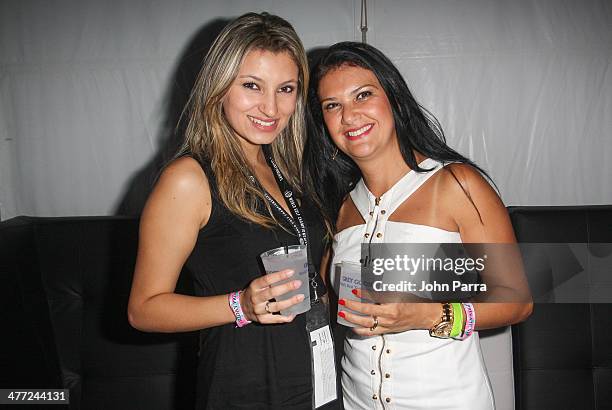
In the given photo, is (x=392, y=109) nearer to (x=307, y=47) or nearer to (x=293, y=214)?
(x=293, y=214)

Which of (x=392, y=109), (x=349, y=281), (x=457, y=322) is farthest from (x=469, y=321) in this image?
(x=392, y=109)

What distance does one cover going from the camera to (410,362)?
1616 mm

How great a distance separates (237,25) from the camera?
161 centimetres

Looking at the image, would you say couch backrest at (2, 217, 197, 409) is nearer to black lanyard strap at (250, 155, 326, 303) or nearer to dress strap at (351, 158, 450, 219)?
black lanyard strap at (250, 155, 326, 303)

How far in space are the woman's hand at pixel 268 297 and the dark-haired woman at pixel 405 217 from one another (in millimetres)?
416

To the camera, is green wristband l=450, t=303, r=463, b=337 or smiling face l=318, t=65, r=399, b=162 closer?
green wristband l=450, t=303, r=463, b=337

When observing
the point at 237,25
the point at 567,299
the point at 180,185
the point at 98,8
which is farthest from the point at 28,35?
the point at 567,299

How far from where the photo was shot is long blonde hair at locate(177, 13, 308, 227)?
1.54 m

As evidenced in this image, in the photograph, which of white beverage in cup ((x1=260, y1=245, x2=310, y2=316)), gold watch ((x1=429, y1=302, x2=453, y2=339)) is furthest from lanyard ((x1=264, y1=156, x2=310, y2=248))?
gold watch ((x1=429, y1=302, x2=453, y2=339))

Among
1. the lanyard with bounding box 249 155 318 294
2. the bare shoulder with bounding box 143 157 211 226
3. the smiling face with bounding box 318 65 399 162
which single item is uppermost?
the smiling face with bounding box 318 65 399 162

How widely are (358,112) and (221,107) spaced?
1.52ft

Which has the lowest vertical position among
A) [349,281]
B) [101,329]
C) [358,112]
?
[101,329]

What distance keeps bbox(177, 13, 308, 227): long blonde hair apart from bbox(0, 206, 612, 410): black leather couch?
40.8 inches

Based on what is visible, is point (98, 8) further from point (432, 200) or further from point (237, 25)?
point (432, 200)
